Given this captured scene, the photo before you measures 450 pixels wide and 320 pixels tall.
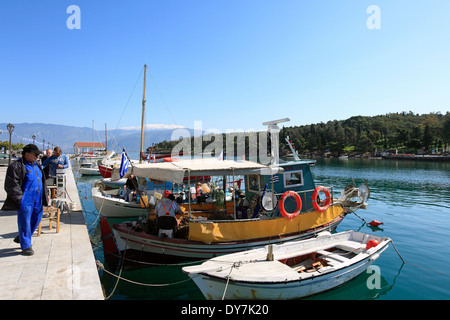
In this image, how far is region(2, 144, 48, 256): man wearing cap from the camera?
17.5 ft

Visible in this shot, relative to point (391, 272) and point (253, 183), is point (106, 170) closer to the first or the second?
point (253, 183)

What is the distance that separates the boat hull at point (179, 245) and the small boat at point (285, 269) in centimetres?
85

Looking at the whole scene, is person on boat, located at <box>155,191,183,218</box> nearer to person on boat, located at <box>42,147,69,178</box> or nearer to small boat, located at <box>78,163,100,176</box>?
person on boat, located at <box>42,147,69,178</box>

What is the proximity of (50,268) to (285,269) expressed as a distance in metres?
5.15

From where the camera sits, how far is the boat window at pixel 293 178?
10.5m

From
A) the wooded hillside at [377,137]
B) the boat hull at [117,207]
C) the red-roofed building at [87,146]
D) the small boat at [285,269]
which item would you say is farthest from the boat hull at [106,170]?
the wooded hillside at [377,137]

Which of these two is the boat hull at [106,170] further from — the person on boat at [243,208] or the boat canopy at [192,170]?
the person on boat at [243,208]

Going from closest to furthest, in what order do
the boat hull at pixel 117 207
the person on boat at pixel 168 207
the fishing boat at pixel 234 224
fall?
the fishing boat at pixel 234 224
the person on boat at pixel 168 207
the boat hull at pixel 117 207

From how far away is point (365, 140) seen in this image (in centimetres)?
9231

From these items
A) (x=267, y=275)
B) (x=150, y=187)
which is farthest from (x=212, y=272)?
(x=150, y=187)

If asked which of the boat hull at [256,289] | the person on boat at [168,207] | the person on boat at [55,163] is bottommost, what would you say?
the boat hull at [256,289]

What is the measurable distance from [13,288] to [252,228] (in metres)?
6.01

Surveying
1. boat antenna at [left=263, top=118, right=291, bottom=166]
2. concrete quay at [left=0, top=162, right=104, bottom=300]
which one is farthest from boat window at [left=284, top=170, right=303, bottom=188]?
concrete quay at [left=0, top=162, right=104, bottom=300]

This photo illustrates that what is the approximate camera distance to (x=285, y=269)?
22.0 feet
